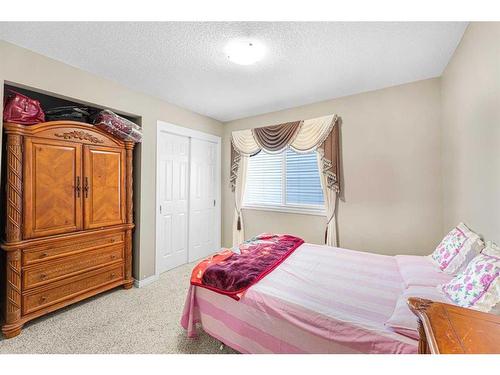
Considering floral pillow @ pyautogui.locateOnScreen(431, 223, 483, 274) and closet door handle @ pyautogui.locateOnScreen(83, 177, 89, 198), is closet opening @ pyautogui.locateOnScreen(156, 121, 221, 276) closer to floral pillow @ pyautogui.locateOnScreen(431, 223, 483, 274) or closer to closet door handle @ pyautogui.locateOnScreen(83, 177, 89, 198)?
closet door handle @ pyautogui.locateOnScreen(83, 177, 89, 198)

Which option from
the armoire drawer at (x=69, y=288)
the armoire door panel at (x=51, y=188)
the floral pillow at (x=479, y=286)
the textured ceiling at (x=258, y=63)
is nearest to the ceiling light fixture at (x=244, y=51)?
the textured ceiling at (x=258, y=63)

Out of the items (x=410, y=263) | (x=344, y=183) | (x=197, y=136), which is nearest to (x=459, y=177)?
(x=410, y=263)

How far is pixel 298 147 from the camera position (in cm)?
314

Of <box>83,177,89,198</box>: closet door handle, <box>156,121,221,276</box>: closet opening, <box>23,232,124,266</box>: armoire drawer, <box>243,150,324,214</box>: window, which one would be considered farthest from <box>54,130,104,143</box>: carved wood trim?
<box>243,150,324,214</box>: window

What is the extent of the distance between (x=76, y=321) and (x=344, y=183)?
3252mm

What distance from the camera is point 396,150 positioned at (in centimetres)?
255

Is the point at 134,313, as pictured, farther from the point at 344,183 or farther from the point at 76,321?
the point at 344,183

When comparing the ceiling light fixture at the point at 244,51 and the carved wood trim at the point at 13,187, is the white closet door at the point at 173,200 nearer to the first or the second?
the carved wood trim at the point at 13,187

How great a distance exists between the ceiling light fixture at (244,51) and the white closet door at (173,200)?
1641 millimetres

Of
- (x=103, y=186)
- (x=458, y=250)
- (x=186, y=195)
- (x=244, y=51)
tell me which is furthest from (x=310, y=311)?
(x=186, y=195)

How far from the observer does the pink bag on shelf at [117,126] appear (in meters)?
2.30

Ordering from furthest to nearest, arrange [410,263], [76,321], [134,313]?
[134,313]
[76,321]
[410,263]

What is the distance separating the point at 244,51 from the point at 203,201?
2.50 m

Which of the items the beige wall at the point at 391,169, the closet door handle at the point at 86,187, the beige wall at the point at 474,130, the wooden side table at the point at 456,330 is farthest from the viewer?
the beige wall at the point at 391,169
